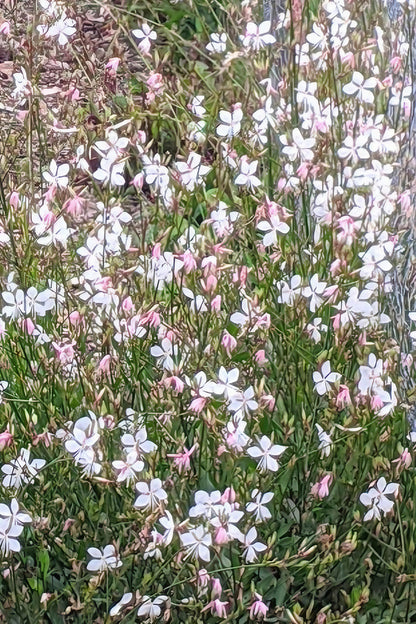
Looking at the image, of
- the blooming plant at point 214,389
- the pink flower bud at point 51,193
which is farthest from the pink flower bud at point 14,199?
the pink flower bud at point 51,193

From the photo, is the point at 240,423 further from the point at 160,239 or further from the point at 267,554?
the point at 160,239

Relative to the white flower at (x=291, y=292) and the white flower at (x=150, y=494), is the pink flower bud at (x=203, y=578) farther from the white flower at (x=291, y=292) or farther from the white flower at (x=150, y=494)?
Result: the white flower at (x=291, y=292)

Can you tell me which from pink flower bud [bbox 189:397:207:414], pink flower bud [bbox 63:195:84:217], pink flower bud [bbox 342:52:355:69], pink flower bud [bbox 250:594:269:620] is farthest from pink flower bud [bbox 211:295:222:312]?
pink flower bud [bbox 342:52:355:69]

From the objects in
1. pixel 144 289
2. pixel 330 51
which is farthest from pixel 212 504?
pixel 330 51

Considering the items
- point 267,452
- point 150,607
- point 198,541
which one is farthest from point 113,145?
point 150,607

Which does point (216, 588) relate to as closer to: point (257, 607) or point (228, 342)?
point (257, 607)

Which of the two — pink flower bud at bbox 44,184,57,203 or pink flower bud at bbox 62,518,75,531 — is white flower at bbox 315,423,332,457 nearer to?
pink flower bud at bbox 62,518,75,531
